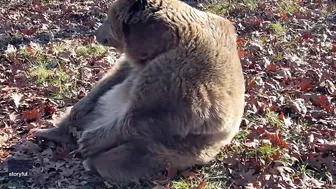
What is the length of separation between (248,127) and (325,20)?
5324 mm

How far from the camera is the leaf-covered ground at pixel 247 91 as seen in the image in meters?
4.61

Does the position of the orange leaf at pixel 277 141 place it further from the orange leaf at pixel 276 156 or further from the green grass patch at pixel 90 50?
the green grass patch at pixel 90 50

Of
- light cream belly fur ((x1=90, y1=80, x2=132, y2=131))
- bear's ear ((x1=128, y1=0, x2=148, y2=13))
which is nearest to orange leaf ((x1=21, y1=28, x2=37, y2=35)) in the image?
light cream belly fur ((x1=90, y1=80, x2=132, y2=131))

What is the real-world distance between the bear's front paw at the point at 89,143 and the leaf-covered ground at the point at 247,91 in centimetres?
19

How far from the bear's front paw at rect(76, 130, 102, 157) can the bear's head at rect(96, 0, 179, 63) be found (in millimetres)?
764

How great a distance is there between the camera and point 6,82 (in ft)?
21.0

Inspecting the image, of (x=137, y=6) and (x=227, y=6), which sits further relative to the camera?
(x=227, y=6)

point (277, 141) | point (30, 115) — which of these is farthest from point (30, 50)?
point (277, 141)

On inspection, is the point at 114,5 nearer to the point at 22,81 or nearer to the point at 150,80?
the point at 150,80

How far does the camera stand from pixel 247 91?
21.0 feet

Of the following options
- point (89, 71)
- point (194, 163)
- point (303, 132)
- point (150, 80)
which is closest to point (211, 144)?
point (194, 163)

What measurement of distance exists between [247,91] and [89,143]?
2.53 metres

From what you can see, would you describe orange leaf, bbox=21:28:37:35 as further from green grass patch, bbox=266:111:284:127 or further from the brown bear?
green grass patch, bbox=266:111:284:127

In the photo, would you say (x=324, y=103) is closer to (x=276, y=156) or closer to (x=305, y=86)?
(x=305, y=86)
